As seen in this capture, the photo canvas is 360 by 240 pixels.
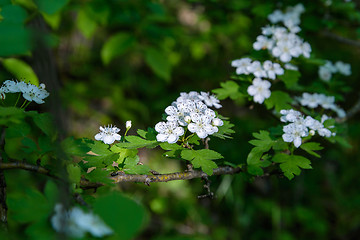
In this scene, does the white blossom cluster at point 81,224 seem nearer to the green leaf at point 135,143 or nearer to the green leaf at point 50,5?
the green leaf at point 135,143

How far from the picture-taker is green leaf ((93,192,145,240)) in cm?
84

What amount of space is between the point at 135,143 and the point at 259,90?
90cm

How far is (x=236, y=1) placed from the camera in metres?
2.96

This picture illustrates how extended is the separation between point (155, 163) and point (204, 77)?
53.7 inches

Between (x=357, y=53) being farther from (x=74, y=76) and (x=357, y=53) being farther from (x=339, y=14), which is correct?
(x=74, y=76)

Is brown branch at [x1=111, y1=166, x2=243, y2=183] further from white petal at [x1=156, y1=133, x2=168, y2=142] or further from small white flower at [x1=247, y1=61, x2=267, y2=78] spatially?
small white flower at [x1=247, y1=61, x2=267, y2=78]

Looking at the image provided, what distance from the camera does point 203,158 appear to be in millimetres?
1487

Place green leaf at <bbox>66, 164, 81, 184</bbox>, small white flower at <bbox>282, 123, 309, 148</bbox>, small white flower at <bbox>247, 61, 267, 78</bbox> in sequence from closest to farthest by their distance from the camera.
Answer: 1. green leaf at <bbox>66, 164, 81, 184</bbox>
2. small white flower at <bbox>282, 123, 309, 148</bbox>
3. small white flower at <bbox>247, 61, 267, 78</bbox>

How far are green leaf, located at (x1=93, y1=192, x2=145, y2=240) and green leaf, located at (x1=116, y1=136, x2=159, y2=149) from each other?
1.87 ft

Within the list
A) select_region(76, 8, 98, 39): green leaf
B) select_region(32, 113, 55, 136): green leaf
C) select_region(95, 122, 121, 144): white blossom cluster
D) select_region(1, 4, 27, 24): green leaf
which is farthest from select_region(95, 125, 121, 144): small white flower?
select_region(76, 8, 98, 39): green leaf

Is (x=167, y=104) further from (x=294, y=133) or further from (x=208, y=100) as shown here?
(x=294, y=133)

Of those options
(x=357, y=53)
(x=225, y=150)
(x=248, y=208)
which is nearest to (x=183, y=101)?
(x=225, y=150)

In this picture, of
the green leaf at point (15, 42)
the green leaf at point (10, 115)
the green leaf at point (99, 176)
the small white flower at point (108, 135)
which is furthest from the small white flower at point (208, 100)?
the green leaf at point (15, 42)

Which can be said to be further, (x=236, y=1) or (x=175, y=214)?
(x=175, y=214)
